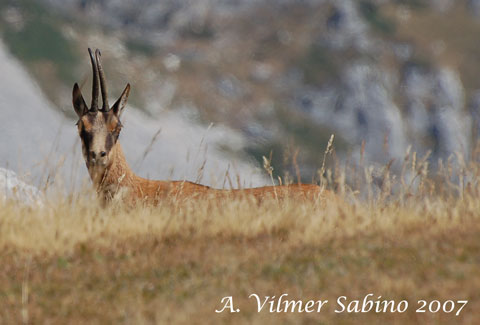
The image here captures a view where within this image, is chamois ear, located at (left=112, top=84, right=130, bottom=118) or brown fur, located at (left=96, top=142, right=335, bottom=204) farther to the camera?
chamois ear, located at (left=112, top=84, right=130, bottom=118)

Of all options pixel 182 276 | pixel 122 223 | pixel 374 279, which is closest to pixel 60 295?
pixel 182 276

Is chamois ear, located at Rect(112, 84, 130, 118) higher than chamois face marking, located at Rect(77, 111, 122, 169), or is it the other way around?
chamois ear, located at Rect(112, 84, 130, 118)

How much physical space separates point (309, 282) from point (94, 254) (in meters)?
2.51

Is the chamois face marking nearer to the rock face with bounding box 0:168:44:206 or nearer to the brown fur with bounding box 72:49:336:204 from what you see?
the brown fur with bounding box 72:49:336:204

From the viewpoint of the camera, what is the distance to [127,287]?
5.93 m

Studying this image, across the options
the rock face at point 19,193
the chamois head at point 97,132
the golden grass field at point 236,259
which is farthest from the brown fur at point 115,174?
the golden grass field at point 236,259

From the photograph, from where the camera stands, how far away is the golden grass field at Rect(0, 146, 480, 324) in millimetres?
5309

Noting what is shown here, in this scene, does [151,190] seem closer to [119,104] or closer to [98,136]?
[98,136]

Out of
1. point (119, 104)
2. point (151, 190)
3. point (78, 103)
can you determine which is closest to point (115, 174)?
point (151, 190)

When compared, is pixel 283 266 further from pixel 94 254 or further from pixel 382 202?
pixel 382 202

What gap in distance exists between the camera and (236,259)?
6484 mm

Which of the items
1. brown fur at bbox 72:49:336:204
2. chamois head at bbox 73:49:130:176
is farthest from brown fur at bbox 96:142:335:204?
chamois head at bbox 73:49:130:176

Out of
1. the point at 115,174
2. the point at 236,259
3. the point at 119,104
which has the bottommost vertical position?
the point at 236,259

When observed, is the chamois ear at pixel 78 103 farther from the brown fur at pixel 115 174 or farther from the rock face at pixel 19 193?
the rock face at pixel 19 193
